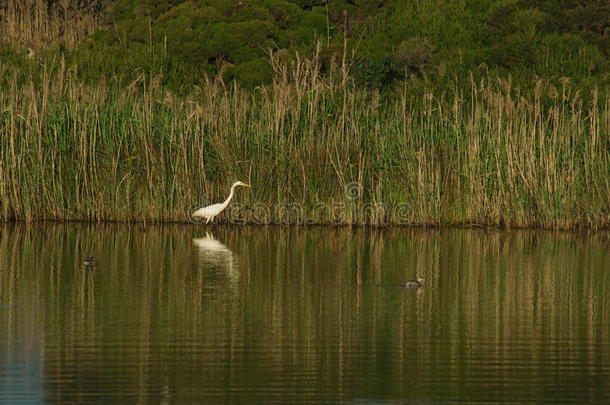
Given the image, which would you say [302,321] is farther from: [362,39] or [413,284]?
[362,39]

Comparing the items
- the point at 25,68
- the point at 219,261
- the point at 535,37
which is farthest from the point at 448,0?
the point at 219,261

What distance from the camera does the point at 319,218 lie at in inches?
734

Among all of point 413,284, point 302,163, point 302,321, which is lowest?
point 302,321

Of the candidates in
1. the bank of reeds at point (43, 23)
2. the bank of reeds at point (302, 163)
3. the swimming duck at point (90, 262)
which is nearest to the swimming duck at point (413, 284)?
the swimming duck at point (90, 262)

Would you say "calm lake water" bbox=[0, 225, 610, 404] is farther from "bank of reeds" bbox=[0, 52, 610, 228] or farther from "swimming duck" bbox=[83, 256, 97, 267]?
"bank of reeds" bbox=[0, 52, 610, 228]

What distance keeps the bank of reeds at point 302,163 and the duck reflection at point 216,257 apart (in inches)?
74.2

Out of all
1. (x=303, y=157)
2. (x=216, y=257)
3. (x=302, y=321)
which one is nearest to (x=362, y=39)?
(x=303, y=157)

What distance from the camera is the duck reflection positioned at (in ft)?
43.9

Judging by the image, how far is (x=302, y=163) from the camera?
18.5 metres

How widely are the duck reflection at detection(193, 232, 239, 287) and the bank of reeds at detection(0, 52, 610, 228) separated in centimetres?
188

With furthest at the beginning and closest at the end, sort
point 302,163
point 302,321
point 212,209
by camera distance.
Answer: point 302,163 < point 212,209 < point 302,321

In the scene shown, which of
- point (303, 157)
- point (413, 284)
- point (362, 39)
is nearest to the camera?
point (413, 284)

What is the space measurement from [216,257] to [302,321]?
453 cm

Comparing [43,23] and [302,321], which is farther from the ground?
[43,23]
